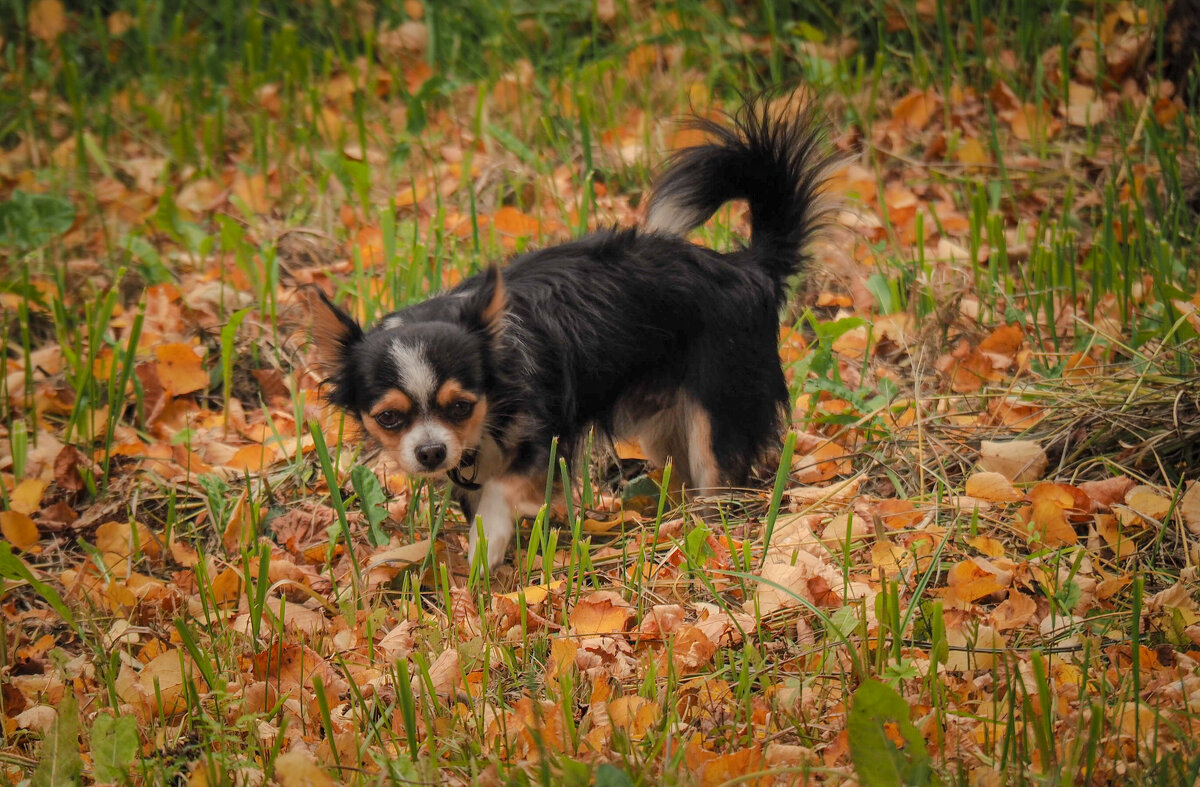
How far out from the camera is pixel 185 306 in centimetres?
457

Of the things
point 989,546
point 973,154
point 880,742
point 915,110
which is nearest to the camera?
point 880,742

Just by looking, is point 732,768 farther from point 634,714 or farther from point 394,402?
point 394,402

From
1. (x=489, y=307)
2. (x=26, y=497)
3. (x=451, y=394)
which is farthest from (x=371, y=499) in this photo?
(x=26, y=497)

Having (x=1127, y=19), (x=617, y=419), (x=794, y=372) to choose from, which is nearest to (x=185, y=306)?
(x=617, y=419)

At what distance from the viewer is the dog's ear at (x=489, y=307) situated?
9.88 feet

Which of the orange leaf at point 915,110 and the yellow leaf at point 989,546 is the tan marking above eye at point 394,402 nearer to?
the yellow leaf at point 989,546

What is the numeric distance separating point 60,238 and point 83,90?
149cm

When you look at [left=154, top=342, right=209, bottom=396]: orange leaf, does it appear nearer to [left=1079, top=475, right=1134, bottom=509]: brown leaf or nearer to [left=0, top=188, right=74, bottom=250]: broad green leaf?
[left=0, top=188, right=74, bottom=250]: broad green leaf

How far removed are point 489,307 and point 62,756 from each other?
→ 1.42 m

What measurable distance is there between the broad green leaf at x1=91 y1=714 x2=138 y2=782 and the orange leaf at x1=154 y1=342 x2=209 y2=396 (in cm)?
209

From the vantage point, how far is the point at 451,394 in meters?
2.98

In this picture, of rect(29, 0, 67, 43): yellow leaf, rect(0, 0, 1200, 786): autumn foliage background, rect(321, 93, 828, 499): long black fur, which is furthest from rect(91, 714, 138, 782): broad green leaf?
Result: rect(29, 0, 67, 43): yellow leaf

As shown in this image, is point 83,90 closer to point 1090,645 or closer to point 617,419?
point 617,419

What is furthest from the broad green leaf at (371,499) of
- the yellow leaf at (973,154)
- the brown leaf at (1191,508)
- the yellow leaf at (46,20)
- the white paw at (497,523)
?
the yellow leaf at (46,20)
